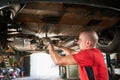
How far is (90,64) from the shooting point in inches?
64.8

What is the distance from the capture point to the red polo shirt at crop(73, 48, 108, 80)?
5.38 feet

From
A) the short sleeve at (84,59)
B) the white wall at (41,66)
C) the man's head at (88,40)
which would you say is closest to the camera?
the short sleeve at (84,59)

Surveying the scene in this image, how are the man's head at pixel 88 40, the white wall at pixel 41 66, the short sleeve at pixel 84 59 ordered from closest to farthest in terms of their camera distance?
the short sleeve at pixel 84 59 < the man's head at pixel 88 40 < the white wall at pixel 41 66

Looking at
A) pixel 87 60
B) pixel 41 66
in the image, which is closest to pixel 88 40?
pixel 87 60

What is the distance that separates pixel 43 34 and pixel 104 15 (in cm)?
133

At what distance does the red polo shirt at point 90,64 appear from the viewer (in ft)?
5.38

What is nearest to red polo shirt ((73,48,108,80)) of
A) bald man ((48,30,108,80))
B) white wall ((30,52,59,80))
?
bald man ((48,30,108,80))

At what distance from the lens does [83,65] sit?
1.65m

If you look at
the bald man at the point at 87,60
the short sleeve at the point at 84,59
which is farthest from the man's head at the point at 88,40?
the short sleeve at the point at 84,59

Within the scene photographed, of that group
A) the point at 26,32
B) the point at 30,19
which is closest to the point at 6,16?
the point at 30,19

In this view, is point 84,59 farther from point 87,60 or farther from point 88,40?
point 88,40

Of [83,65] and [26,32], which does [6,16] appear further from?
[83,65]

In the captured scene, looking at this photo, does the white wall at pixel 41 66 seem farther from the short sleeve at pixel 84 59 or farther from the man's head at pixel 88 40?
the short sleeve at pixel 84 59

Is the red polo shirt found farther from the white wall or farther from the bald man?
the white wall
